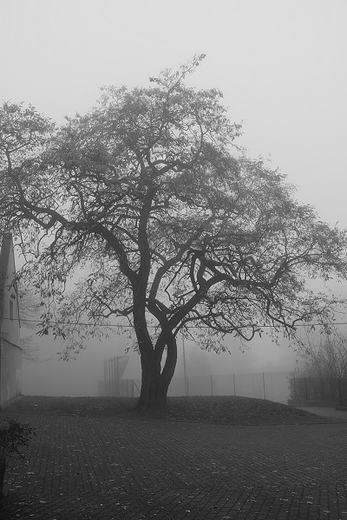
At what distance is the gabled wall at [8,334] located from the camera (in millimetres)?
27953

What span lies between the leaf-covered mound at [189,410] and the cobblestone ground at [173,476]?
485cm

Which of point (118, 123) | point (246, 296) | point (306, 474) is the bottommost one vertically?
point (306, 474)

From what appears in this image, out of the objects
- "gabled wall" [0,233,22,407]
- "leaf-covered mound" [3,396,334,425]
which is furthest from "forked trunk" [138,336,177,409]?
"gabled wall" [0,233,22,407]

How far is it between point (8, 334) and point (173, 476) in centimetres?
2051

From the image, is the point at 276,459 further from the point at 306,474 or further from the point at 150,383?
the point at 150,383

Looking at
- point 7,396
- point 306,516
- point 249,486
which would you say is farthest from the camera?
point 7,396

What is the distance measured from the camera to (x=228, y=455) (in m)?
14.8

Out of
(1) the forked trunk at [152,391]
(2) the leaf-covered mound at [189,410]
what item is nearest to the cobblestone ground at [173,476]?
(2) the leaf-covered mound at [189,410]

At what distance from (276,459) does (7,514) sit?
24.1ft

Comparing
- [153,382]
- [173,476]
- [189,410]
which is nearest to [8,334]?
[153,382]

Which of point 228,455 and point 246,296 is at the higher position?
point 246,296

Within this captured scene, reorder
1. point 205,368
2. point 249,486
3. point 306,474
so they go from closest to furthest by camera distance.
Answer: point 249,486
point 306,474
point 205,368

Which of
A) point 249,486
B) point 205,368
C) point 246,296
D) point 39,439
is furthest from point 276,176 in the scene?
point 205,368

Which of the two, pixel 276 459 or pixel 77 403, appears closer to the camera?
pixel 276 459
